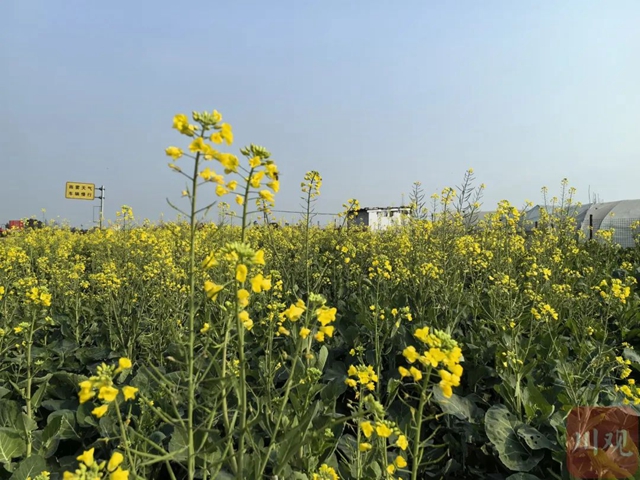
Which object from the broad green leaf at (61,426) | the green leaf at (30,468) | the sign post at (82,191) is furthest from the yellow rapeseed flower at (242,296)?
the sign post at (82,191)

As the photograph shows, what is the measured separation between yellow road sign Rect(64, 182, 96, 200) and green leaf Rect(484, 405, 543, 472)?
537 inches

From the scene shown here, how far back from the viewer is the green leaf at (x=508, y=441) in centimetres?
189

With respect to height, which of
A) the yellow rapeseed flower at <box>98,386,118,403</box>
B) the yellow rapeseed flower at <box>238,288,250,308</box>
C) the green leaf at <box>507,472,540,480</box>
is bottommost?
the green leaf at <box>507,472,540,480</box>

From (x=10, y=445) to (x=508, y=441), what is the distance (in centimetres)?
224

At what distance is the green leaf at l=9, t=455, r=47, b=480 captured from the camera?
5.20 feet

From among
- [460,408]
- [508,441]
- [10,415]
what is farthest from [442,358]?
[10,415]

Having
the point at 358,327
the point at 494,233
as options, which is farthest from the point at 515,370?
the point at 494,233

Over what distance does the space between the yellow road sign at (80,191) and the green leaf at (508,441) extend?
1365 centimetres

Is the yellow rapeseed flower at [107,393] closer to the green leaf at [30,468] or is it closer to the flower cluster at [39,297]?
the green leaf at [30,468]

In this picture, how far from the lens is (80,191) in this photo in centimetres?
1302

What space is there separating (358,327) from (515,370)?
4.49 feet

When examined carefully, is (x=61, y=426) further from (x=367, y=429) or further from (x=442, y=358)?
(x=442, y=358)

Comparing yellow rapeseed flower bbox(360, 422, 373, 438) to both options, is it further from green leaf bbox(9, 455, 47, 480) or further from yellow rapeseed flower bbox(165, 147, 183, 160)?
green leaf bbox(9, 455, 47, 480)

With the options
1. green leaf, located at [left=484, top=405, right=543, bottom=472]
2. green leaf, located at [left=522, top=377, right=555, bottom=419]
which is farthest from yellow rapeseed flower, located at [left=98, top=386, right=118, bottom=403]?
green leaf, located at [left=522, top=377, right=555, bottom=419]
